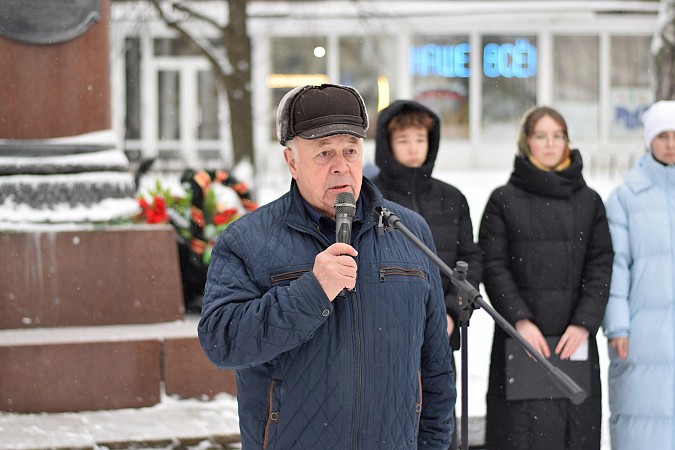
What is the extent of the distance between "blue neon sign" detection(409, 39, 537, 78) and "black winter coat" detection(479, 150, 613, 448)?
21840 mm

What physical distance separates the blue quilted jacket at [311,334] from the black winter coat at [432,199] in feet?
6.09

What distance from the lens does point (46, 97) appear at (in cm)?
646

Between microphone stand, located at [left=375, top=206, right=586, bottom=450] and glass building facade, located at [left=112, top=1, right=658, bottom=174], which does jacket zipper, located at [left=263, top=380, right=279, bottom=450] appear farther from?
glass building facade, located at [left=112, top=1, right=658, bottom=174]

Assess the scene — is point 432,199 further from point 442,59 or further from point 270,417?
point 442,59

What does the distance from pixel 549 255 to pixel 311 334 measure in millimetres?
2429

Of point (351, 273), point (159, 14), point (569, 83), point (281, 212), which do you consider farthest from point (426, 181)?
point (569, 83)

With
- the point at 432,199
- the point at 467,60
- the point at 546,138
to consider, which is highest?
the point at 467,60

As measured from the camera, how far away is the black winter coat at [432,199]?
480cm

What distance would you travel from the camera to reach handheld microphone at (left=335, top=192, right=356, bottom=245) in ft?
8.45

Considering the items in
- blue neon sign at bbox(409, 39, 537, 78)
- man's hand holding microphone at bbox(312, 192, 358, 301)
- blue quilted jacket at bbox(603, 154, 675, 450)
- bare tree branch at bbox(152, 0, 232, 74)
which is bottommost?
blue quilted jacket at bbox(603, 154, 675, 450)

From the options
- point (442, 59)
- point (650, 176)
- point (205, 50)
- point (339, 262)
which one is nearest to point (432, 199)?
point (650, 176)

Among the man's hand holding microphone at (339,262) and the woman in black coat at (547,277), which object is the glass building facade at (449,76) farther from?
the man's hand holding microphone at (339,262)

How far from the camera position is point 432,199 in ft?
16.0

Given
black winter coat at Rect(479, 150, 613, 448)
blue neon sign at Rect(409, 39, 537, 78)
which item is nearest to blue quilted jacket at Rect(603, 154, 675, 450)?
black winter coat at Rect(479, 150, 613, 448)
